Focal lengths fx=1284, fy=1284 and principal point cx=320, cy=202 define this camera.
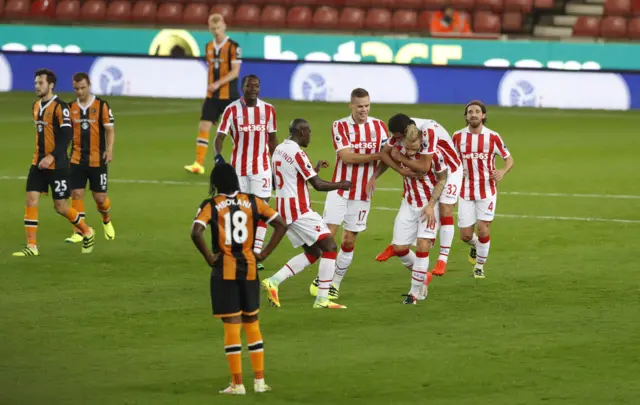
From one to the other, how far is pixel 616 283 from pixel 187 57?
2026cm

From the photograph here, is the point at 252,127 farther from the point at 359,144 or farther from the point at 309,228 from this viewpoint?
the point at 309,228

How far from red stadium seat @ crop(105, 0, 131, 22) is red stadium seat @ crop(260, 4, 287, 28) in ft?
13.3

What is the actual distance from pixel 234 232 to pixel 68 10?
30.4 metres

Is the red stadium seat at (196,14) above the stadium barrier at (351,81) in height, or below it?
above

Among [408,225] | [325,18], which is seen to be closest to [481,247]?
[408,225]

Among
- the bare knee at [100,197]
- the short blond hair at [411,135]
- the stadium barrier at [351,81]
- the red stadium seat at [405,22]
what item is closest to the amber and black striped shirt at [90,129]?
the bare knee at [100,197]

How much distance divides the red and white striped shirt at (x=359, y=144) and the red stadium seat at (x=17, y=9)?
27.7m

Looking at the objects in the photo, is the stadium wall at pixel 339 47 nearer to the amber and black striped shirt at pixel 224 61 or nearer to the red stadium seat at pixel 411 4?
the red stadium seat at pixel 411 4

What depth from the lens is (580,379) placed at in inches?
360

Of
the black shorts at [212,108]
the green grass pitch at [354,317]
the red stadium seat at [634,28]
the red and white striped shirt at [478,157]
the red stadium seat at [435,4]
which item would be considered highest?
the red stadium seat at [435,4]

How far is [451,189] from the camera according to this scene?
12508 millimetres

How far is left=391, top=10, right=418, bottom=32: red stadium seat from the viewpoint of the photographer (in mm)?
35312

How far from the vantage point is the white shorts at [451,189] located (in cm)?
1246

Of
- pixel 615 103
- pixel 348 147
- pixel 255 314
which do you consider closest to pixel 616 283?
pixel 348 147
